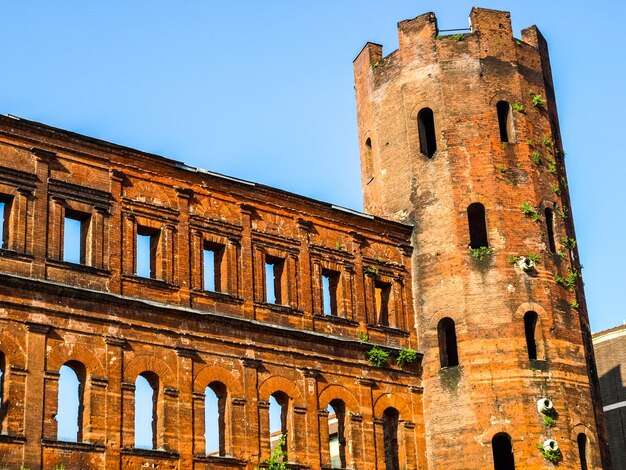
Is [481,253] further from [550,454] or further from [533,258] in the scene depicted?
[550,454]

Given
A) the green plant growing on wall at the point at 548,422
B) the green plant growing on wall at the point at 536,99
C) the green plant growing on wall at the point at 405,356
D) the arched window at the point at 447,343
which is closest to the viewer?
the green plant growing on wall at the point at 548,422

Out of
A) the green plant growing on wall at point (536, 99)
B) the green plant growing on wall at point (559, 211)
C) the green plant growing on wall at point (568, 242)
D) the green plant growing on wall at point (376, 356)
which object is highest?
the green plant growing on wall at point (536, 99)

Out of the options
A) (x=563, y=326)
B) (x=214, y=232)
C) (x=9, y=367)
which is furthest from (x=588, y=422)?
(x=9, y=367)

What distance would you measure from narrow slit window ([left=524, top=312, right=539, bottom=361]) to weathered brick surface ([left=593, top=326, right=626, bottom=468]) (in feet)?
56.6

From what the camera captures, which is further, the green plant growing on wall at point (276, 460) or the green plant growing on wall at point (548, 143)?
the green plant growing on wall at point (548, 143)

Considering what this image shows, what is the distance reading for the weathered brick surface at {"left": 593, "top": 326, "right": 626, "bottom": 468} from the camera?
47.3 m

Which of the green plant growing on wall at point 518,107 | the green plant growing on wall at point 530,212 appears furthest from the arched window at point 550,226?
the green plant growing on wall at point 518,107

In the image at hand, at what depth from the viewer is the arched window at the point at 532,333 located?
31.5 meters

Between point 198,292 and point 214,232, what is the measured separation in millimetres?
1840

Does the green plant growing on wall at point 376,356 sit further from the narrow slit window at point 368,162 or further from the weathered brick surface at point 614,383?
the weathered brick surface at point 614,383

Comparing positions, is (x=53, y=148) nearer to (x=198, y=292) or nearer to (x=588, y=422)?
(x=198, y=292)

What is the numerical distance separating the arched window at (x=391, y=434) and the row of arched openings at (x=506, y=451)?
2.66 m

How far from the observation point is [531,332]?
31.7 meters

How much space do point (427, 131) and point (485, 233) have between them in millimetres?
3626
